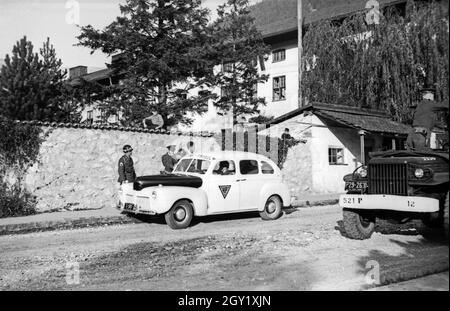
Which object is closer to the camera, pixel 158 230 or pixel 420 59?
pixel 158 230

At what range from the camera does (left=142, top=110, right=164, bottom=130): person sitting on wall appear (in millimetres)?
19125

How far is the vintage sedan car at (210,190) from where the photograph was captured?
388 inches

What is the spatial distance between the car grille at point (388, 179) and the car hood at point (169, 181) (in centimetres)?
413

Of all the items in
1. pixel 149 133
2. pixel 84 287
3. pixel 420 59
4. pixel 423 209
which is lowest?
pixel 84 287

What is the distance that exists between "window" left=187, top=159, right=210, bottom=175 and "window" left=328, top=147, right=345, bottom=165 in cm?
1142

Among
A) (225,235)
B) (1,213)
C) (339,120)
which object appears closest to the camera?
(225,235)

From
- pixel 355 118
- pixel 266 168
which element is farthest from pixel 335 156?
pixel 266 168

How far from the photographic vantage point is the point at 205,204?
1027 cm

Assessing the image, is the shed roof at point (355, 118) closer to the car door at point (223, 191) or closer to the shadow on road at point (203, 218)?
the shadow on road at point (203, 218)

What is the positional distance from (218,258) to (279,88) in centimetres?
2669

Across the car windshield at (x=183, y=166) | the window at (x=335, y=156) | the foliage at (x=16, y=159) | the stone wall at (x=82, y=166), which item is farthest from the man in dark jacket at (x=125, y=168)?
the window at (x=335, y=156)
